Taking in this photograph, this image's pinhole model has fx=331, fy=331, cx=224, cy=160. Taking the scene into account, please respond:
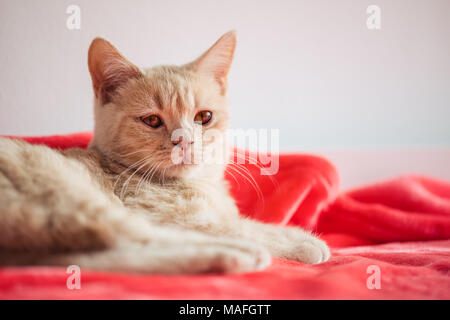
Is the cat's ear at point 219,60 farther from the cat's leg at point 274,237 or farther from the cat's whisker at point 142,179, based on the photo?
the cat's leg at point 274,237

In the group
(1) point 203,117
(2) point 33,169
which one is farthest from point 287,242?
(2) point 33,169

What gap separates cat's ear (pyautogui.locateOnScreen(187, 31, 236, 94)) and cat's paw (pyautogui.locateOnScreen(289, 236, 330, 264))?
2.11 feet

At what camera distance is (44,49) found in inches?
59.0

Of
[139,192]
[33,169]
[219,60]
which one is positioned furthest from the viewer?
[219,60]

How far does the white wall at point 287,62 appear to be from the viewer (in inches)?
60.3

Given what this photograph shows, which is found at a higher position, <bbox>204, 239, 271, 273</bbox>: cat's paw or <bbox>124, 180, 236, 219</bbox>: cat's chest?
<bbox>124, 180, 236, 219</bbox>: cat's chest

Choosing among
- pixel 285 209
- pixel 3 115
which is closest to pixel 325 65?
pixel 285 209

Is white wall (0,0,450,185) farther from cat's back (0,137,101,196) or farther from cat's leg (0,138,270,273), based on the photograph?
cat's leg (0,138,270,273)

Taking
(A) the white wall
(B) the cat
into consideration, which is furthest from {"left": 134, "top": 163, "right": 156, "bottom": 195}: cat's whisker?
(A) the white wall

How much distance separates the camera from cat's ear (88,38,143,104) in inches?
41.3

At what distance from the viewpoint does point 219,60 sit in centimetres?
123

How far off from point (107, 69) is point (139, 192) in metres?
0.44

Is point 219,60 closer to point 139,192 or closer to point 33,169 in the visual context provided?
point 139,192
